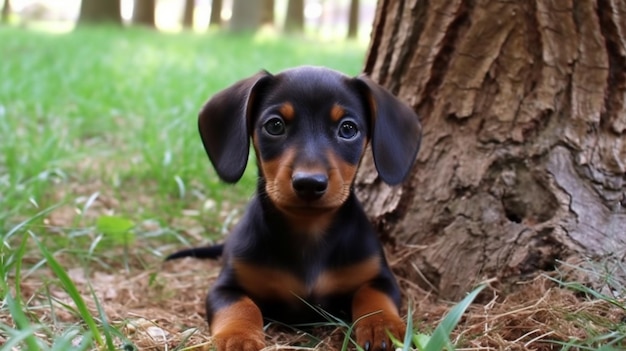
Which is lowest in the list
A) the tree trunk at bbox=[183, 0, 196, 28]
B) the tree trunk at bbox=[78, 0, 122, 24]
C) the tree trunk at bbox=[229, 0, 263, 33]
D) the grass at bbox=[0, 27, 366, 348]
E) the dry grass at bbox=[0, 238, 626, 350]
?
the tree trunk at bbox=[183, 0, 196, 28]

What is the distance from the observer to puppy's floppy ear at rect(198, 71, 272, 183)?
9.11 ft

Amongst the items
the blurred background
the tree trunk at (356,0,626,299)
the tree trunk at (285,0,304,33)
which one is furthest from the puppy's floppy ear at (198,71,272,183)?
the tree trunk at (285,0,304,33)

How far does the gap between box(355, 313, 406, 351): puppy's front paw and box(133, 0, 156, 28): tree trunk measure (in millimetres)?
21034

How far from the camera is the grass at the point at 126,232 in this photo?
236 centimetres

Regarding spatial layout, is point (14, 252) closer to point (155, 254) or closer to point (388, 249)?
point (155, 254)

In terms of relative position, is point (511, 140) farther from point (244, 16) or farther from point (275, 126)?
point (244, 16)

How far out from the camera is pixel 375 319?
8.61 ft

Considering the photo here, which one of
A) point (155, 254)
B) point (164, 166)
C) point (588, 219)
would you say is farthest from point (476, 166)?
point (164, 166)

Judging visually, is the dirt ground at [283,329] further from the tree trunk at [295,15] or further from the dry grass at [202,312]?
the tree trunk at [295,15]

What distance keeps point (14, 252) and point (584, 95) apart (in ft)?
8.08

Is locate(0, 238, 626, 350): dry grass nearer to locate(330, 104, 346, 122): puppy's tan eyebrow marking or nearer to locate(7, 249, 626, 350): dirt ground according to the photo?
locate(7, 249, 626, 350): dirt ground

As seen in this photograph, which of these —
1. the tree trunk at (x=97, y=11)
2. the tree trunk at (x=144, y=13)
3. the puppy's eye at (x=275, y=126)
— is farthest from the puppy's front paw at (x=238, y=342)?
the tree trunk at (x=144, y=13)

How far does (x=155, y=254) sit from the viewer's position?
3.86 m

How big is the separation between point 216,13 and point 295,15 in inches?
112
